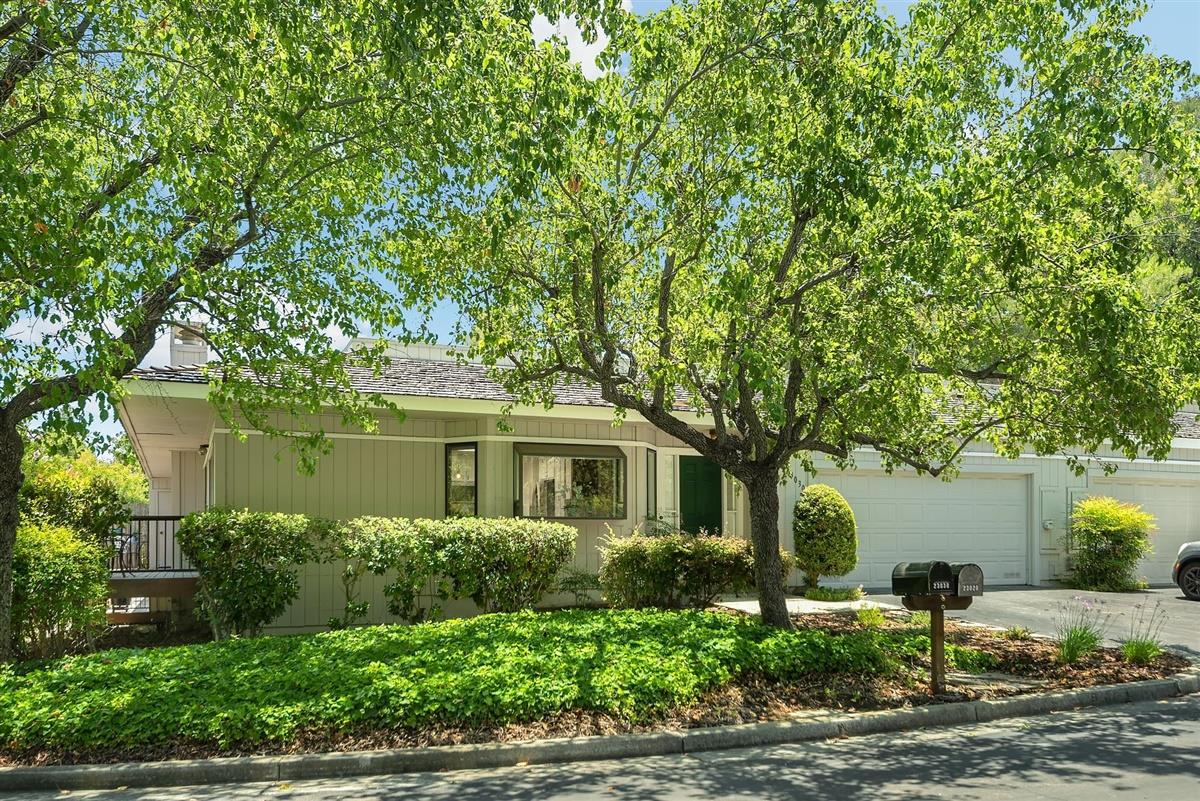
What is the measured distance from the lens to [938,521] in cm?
1758

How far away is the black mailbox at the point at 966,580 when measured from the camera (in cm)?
861

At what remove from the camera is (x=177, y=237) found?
912 centimetres

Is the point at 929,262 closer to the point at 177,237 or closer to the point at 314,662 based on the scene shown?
the point at 314,662

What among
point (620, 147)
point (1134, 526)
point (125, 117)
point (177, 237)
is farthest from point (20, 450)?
point (1134, 526)

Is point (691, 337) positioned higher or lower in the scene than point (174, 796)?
higher

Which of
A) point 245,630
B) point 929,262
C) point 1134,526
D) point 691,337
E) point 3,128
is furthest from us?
point 1134,526

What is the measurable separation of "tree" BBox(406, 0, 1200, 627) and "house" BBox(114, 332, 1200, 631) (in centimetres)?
238

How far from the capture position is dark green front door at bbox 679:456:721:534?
53.0ft

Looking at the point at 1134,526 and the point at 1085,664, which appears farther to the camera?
the point at 1134,526

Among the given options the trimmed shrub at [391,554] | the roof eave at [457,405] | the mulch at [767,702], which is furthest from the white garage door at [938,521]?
the trimmed shrub at [391,554]

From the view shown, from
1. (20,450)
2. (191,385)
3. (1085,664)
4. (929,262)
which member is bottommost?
(1085,664)

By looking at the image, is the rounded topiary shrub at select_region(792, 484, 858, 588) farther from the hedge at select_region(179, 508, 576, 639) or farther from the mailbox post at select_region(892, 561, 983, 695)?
the mailbox post at select_region(892, 561, 983, 695)

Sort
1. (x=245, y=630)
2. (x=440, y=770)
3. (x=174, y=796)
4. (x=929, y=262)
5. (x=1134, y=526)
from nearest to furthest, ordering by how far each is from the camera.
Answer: (x=174, y=796) → (x=440, y=770) → (x=929, y=262) → (x=245, y=630) → (x=1134, y=526)

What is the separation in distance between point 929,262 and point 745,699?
13.4ft
